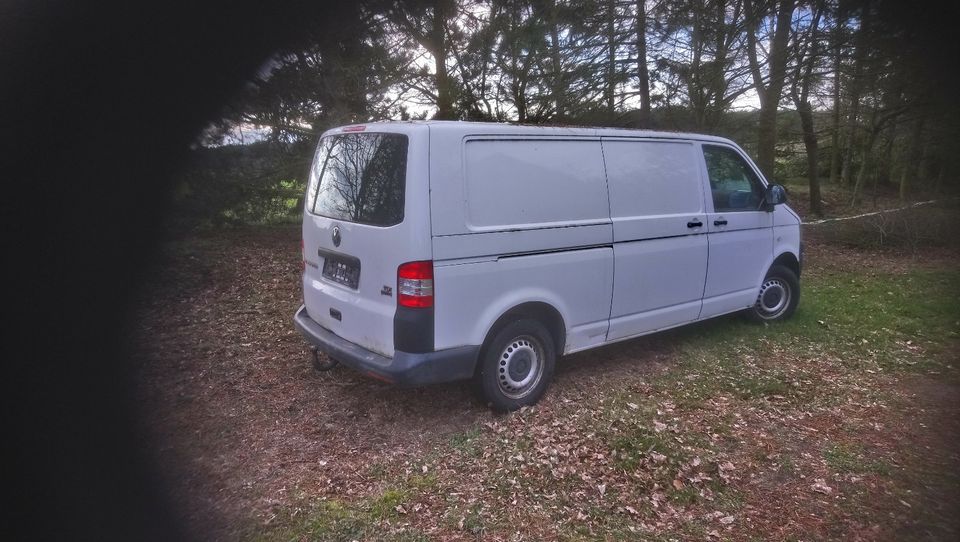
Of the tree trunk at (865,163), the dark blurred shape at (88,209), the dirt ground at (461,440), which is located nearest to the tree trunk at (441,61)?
the dark blurred shape at (88,209)

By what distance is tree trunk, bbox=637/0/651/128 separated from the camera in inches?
356

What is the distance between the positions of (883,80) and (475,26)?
18.4 feet

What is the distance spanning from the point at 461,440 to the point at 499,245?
129cm

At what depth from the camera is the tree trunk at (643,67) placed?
904cm

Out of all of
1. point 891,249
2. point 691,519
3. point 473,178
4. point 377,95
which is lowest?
point 691,519

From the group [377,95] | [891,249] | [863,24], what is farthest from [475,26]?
[891,249]

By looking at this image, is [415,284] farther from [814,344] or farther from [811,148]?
[811,148]

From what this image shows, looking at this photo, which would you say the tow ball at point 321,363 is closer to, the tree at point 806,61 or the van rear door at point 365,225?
the van rear door at point 365,225

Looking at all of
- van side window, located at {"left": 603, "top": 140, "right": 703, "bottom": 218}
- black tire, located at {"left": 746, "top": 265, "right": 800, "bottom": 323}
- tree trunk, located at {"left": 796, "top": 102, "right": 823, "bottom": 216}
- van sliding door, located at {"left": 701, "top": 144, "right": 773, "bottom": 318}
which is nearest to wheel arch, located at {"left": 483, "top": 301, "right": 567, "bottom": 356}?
van side window, located at {"left": 603, "top": 140, "right": 703, "bottom": 218}

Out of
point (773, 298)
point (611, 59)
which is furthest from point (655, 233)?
point (611, 59)

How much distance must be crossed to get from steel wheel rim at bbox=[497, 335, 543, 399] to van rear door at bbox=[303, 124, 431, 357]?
2.88 feet

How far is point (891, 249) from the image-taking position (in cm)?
1052

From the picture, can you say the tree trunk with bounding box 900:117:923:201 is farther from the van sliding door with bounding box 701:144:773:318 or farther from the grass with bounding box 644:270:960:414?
the van sliding door with bounding box 701:144:773:318

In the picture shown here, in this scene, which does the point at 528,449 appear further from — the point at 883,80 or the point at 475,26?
the point at 883,80
